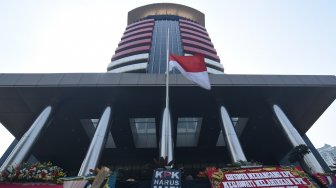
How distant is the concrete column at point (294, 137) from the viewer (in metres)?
16.4

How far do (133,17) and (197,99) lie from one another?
206ft

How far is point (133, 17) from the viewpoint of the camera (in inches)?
3115

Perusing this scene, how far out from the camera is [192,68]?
1652 cm

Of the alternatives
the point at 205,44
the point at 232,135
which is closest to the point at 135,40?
the point at 205,44

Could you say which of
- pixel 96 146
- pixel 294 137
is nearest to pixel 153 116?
pixel 96 146

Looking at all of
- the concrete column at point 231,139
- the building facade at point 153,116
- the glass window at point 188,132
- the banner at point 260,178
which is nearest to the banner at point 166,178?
the banner at point 260,178

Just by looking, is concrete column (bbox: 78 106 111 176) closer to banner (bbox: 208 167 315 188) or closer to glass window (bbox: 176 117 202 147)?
banner (bbox: 208 167 315 188)

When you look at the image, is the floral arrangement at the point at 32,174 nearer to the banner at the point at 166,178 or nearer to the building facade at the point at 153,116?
the building facade at the point at 153,116

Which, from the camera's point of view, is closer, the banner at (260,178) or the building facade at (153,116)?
the banner at (260,178)

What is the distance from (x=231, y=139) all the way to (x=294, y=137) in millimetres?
4505

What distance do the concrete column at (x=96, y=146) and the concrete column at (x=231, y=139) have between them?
340 inches

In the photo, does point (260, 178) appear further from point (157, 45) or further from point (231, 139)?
point (157, 45)

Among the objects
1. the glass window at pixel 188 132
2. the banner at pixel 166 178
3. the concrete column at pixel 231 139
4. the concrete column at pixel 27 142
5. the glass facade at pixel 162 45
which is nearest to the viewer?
the banner at pixel 166 178

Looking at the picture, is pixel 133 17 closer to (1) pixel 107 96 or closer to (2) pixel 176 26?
(2) pixel 176 26
